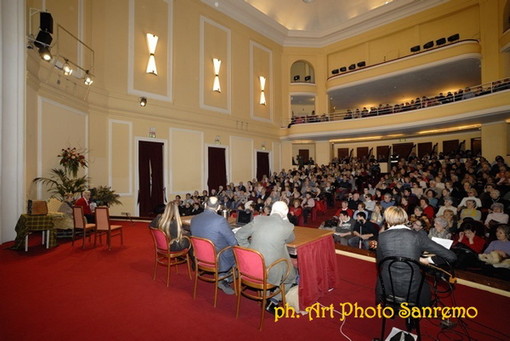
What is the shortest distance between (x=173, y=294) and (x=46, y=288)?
5.02ft

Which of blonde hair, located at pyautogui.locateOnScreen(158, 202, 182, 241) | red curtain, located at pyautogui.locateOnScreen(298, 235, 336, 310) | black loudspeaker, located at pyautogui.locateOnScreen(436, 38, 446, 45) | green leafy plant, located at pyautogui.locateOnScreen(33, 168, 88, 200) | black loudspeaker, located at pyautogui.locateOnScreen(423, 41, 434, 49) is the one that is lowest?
red curtain, located at pyautogui.locateOnScreen(298, 235, 336, 310)

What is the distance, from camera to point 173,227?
3.87m

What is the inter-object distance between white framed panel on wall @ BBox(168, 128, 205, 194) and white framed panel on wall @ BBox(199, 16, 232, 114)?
1.60 meters

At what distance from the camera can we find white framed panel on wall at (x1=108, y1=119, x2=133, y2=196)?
30.5ft

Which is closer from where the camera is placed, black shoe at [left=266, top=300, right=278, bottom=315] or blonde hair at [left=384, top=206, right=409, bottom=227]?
blonde hair at [left=384, top=206, right=409, bottom=227]

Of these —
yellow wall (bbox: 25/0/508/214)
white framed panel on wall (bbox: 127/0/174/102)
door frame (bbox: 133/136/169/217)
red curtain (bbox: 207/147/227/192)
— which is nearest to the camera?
yellow wall (bbox: 25/0/508/214)

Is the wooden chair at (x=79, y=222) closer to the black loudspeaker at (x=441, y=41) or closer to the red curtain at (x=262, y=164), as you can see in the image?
the red curtain at (x=262, y=164)

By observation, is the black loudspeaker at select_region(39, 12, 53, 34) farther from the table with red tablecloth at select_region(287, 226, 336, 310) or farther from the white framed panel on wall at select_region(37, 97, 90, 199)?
the table with red tablecloth at select_region(287, 226, 336, 310)

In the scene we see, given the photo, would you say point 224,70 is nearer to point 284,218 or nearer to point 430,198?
point 430,198

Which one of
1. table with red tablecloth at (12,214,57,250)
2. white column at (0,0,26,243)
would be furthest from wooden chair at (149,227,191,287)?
white column at (0,0,26,243)

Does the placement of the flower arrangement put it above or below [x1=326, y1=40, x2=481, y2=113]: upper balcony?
below

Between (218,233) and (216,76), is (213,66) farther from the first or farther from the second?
(218,233)

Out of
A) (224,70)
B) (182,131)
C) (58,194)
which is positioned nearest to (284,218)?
(58,194)

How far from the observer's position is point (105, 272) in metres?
4.02
